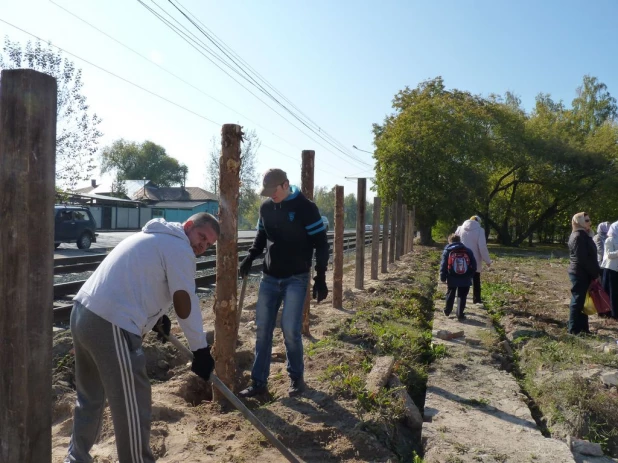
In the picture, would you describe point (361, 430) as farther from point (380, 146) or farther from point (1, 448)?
point (380, 146)

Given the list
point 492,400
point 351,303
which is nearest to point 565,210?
point 351,303

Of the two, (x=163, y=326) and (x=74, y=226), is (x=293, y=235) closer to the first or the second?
(x=163, y=326)

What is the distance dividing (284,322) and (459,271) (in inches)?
183

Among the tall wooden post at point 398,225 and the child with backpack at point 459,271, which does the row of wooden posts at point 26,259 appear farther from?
the tall wooden post at point 398,225

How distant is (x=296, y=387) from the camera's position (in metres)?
4.96

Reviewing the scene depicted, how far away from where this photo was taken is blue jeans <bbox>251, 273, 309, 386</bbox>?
4.98 m

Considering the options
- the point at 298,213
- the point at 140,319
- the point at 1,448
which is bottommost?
the point at 1,448

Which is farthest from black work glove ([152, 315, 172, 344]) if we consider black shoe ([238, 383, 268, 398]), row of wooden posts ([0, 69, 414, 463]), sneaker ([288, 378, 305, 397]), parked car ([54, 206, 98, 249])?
parked car ([54, 206, 98, 249])

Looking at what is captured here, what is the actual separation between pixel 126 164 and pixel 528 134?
6718 cm

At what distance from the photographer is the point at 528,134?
34.5 m

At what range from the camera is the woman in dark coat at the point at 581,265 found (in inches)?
301

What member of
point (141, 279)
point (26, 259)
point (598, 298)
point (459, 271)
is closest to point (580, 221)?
point (598, 298)

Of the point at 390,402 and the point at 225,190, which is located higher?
the point at 225,190

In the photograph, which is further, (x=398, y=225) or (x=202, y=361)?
(x=398, y=225)
